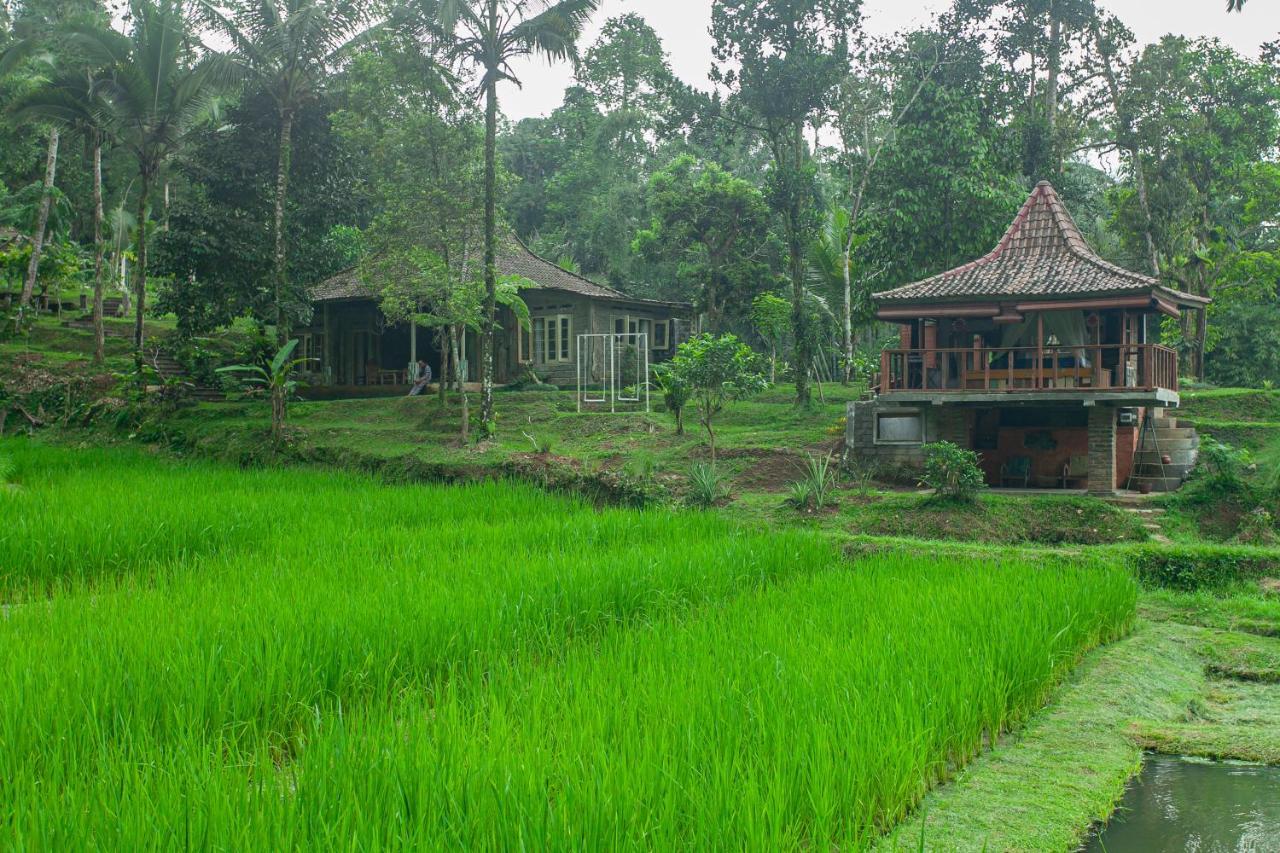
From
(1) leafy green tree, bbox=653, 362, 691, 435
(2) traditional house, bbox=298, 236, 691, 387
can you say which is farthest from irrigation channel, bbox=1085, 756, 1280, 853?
(2) traditional house, bbox=298, 236, 691, 387

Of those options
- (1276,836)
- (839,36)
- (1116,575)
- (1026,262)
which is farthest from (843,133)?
(1276,836)

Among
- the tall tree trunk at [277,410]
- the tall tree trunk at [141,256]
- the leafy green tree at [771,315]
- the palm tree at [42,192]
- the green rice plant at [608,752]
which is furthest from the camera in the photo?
the leafy green tree at [771,315]

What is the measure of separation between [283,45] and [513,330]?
7.96 meters

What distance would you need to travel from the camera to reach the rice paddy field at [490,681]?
11.1 feet

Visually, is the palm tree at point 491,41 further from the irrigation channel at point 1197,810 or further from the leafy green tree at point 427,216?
the irrigation channel at point 1197,810

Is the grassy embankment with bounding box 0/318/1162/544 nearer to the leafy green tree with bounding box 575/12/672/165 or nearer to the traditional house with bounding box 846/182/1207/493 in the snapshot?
the traditional house with bounding box 846/182/1207/493

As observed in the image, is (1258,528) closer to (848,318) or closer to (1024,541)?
(1024,541)

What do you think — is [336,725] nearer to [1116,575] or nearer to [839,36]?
[1116,575]

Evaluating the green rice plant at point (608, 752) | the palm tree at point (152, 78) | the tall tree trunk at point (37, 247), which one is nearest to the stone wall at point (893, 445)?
the green rice plant at point (608, 752)

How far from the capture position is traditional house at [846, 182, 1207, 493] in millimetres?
14586

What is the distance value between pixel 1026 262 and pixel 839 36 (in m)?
6.54

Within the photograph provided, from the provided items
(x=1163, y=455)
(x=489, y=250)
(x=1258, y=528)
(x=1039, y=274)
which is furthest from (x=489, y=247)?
(x=1258, y=528)

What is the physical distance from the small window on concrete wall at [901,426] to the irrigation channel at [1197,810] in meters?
10.4

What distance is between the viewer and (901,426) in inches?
623
